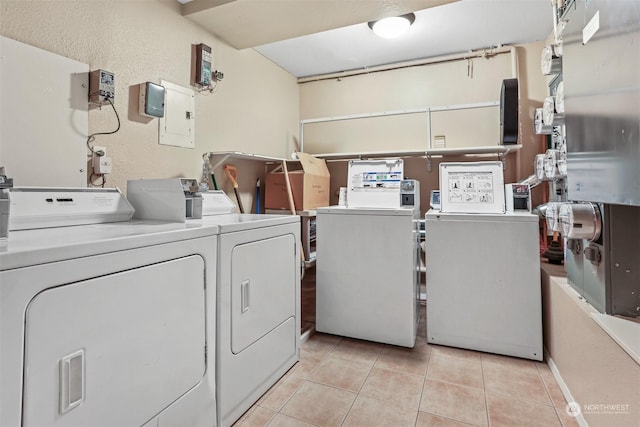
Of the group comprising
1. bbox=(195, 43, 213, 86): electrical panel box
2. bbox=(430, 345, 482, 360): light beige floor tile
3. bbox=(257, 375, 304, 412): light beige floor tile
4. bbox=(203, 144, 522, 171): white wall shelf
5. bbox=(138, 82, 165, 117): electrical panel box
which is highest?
bbox=(195, 43, 213, 86): electrical panel box

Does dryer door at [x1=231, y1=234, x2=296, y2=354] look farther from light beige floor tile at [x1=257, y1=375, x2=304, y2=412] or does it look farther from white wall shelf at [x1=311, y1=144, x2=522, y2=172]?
white wall shelf at [x1=311, y1=144, x2=522, y2=172]

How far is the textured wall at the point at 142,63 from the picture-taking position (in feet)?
5.52

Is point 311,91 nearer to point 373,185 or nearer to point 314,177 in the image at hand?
point 314,177

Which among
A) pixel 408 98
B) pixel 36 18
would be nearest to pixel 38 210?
pixel 36 18

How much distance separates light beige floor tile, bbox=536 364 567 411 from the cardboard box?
2.16m

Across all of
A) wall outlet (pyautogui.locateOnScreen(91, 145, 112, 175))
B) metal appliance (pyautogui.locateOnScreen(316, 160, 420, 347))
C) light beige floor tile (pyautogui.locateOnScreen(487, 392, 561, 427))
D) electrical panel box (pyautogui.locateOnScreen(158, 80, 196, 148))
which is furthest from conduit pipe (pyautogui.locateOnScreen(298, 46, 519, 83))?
light beige floor tile (pyautogui.locateOnScreen(487, 392, 561, 427))

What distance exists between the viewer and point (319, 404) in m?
1.73

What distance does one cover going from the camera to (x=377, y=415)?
1635 mm

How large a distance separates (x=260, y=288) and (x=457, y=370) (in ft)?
4.52

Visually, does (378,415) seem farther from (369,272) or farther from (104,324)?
(104,324)

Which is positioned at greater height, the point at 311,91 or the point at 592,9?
the point at 311,91

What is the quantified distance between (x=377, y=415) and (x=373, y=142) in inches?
111

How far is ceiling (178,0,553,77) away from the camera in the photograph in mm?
2256

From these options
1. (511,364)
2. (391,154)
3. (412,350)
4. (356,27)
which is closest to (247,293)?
(412,350)
